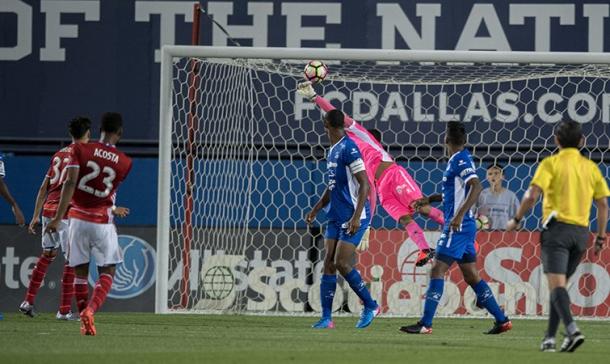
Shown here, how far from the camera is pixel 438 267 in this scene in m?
9.92

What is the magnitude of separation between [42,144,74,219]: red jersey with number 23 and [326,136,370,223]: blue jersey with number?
259 centimetres

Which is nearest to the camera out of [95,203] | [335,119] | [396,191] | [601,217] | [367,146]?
[601,217]

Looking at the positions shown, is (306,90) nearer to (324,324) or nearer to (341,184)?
(341,184)

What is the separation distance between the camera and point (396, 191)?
1270 centimetres

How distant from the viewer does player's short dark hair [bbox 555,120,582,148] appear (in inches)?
317

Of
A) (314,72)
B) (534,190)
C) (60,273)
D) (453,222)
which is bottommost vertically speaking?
(60,273)

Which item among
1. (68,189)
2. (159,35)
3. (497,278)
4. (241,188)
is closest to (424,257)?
(497,278)

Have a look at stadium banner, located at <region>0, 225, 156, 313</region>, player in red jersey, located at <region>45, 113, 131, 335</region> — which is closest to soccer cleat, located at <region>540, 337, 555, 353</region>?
player in red jersey, located at <region>45, 113, 131, 335</region>

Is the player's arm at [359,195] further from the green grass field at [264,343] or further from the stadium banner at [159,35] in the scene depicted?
the stadium banner at [159,35]

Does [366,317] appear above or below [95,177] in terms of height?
below

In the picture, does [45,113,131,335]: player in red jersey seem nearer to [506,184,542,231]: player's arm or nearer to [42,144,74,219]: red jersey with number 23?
[42,144,74,219]: red jersey with number 23

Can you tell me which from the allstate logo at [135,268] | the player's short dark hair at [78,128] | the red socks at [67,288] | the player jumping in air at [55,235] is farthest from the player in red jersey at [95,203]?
the allstate logo at [135,268]

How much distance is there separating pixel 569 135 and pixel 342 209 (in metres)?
2.59

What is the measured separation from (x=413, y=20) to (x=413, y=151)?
1.74 meters
